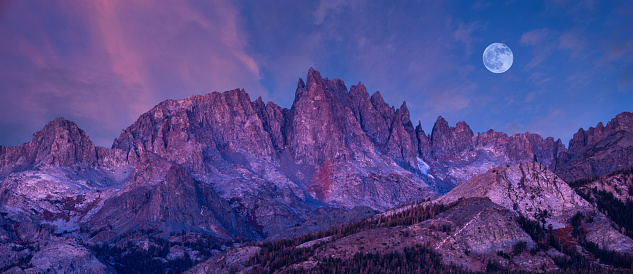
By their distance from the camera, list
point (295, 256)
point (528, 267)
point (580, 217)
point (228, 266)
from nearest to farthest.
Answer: point (528, 267) → point (580, 217) → point (295, 256) → point (228, 266)

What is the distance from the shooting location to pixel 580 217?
472ft

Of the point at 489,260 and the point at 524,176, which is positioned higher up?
the point at 524,176

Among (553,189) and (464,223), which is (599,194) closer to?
(553,189)

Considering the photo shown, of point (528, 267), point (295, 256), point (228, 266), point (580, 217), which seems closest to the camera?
point (528, 267)

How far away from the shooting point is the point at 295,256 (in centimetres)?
16800

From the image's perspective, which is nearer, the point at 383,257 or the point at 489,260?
the point at 489,260

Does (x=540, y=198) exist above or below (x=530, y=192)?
below

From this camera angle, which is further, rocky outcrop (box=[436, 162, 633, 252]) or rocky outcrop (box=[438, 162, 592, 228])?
rocky outcrop (box=[438, 162, 592, 228])

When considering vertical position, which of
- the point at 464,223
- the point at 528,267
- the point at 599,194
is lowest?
the point at 528,267

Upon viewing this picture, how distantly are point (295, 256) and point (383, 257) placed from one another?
31.6 m

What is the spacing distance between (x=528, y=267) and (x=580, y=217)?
978 inches

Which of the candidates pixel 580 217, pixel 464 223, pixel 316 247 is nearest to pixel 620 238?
pixel 580 217

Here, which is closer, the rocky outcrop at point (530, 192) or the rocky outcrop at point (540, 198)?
the rocky outcrop at point (540, 198)

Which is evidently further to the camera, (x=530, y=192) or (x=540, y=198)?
(x=530, y=192)
